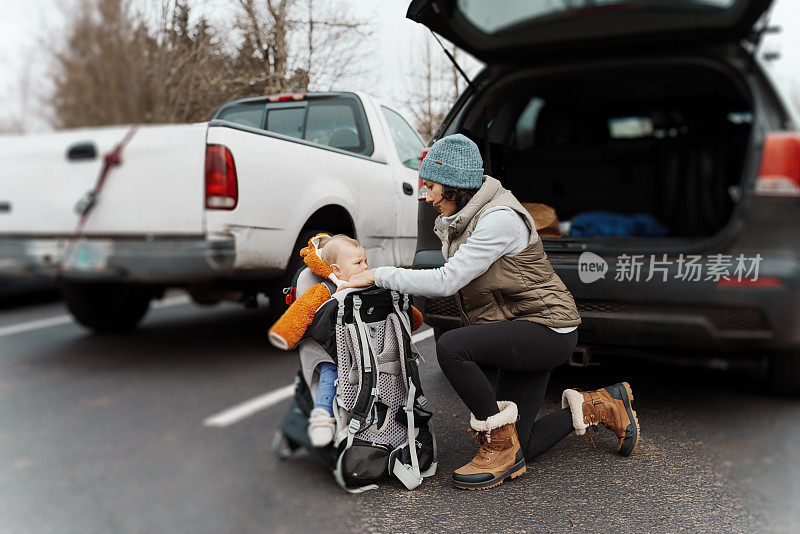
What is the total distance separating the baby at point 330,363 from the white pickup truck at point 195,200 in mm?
89

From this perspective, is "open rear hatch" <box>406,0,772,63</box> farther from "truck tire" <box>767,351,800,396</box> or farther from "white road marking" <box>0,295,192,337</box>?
"white road marking" <box>0,295,192,337</box>

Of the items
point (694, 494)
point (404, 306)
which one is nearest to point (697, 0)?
point (404, 306)

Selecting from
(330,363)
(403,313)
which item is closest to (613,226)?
(403,313)

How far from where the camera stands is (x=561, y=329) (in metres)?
2.01

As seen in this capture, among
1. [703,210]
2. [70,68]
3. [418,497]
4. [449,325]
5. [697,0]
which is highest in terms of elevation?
[697,0]

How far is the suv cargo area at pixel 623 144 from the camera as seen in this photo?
2752 millimetres

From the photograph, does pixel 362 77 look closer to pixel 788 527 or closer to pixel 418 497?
pixel 418 497

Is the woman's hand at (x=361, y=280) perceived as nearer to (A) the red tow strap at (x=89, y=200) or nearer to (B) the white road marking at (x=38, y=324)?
(B) the white road marking at (x=38, y=324)


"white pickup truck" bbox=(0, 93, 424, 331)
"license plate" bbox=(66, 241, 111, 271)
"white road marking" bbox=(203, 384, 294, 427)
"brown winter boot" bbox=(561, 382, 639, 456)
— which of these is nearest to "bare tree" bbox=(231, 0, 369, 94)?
"white pickup truck" bbox=(0, 93, 424, 331)

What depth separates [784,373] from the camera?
2250 millimetres

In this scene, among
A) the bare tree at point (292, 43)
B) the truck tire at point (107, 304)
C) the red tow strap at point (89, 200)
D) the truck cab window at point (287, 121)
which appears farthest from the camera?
the truck cab window at point (287, 121)

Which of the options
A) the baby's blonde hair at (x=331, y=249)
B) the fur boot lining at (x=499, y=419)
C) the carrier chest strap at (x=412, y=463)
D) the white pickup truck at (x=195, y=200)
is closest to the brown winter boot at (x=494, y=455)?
the fur boot lining at (x=499, y=419)

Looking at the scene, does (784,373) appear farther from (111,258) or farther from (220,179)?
(111,258)

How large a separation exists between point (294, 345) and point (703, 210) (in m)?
2.18
